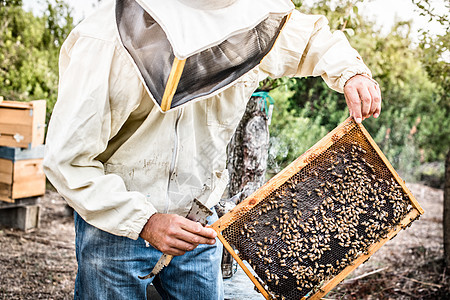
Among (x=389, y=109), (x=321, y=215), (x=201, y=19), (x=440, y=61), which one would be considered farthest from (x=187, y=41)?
(x=389, y=109)

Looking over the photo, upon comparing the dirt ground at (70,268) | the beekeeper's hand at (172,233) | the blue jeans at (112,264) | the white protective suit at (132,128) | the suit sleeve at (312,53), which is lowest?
the dirt ground at (70,268)

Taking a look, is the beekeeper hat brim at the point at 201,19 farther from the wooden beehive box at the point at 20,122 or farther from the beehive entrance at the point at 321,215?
the wooden beehive box at the point at 20,122

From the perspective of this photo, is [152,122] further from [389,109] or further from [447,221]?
[389,109]

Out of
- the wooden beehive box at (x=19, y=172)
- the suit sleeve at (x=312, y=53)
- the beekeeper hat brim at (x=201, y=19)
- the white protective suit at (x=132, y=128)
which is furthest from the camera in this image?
the wooden beehive box at (x=19, y=172)

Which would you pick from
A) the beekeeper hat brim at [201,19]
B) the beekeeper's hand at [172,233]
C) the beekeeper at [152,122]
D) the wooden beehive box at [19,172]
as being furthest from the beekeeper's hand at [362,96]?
the wooden beehive box at [19,172]

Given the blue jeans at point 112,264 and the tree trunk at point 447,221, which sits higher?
the blue jeans at point 112,264

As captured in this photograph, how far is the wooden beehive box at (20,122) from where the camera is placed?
477cm

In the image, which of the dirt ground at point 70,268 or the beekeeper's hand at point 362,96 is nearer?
the beekeeper's hand at point 362,96

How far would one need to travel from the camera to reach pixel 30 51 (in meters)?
7.77

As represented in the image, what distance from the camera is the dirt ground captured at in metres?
4.03

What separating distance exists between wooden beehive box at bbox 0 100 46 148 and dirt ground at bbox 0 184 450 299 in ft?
3.66

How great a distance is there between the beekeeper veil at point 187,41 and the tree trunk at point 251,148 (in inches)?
62.8

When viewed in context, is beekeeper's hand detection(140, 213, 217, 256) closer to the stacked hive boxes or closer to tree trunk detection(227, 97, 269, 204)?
tree trunk detection(227, 97, 269, 204)

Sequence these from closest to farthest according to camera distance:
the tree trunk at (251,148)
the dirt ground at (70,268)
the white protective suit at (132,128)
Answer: the white protective suit at (132,128) → the tree trunk at (251,148) → the dirt ground at (70,268)
